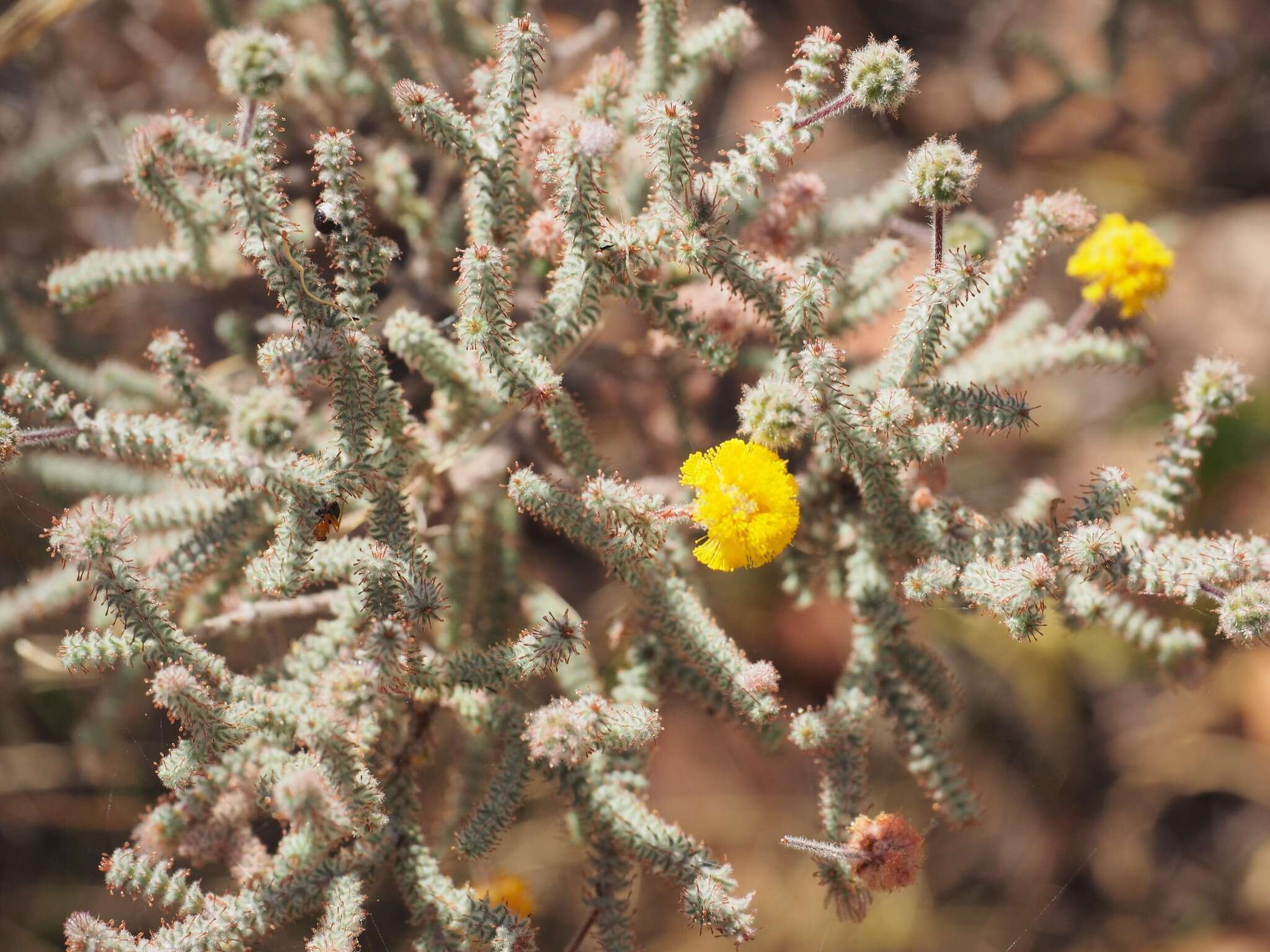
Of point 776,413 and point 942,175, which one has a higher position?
point 942,175

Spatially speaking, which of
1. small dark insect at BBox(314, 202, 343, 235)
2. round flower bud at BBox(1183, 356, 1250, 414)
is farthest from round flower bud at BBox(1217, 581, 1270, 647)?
small dark insect at BBox(314, 202, 343, 235)

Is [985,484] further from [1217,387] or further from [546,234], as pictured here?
[546,234]

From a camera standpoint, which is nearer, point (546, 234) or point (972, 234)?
point (546, 234)

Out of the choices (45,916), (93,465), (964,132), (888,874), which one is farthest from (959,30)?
(45,916)

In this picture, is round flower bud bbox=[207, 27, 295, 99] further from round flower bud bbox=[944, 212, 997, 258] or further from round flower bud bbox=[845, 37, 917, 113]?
round flower bud bbox=[944, 212, 997, 258]

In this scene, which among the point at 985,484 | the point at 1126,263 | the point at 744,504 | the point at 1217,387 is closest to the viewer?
the point at 744,504

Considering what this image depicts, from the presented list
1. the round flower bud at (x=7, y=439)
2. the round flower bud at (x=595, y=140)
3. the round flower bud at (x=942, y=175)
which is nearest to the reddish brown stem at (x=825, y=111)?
the round flower bud at (x=942, y=175)

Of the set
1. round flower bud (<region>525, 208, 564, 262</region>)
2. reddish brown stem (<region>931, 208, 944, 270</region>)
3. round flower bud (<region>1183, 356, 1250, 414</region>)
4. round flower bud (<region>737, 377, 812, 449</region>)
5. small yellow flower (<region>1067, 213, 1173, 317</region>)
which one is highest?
small yellow flower (<region>1067, 213, 1173, 317</region>)

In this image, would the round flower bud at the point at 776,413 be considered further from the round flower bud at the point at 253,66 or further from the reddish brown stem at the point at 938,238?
the round flower bud at the point at 253,66

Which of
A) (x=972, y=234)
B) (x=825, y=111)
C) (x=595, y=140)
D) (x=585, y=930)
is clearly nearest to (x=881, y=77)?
(x=825, y=111)
